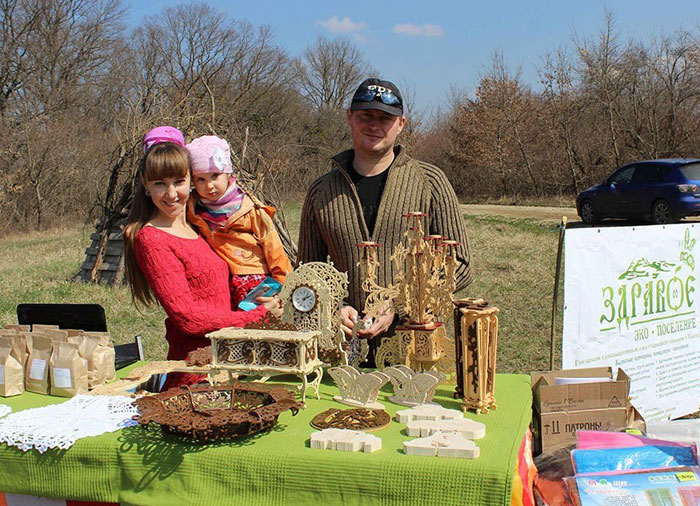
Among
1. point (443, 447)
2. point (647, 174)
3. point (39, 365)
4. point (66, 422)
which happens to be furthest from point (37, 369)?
point (647, 174)

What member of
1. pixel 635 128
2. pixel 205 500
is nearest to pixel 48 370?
pixel 205 500

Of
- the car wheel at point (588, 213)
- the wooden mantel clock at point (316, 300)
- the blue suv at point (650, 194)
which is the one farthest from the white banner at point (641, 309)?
the car wheel at point (588, 213)

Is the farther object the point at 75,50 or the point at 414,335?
the point at 75,50

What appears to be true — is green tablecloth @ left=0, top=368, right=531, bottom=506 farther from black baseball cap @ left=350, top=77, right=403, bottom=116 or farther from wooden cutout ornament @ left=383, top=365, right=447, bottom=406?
black baseball cap @ left=350, top=77, right=403, bottom=116

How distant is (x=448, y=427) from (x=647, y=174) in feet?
42.5

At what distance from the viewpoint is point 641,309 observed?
134 inches

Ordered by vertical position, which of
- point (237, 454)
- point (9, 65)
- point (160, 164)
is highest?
point (9, 65)

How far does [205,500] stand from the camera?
1639 millimetres

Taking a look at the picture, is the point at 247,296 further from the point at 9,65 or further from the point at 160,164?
the point at 9,65

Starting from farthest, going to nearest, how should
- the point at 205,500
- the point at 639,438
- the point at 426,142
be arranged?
the point at 426,142 → the point at 639,438 → the point at 205,500

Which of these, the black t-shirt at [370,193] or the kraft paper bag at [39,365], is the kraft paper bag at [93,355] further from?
the black t-shirt at [370,193]

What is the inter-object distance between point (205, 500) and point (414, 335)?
0.82 meters

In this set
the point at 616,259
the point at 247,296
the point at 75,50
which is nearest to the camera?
the point at 247,296

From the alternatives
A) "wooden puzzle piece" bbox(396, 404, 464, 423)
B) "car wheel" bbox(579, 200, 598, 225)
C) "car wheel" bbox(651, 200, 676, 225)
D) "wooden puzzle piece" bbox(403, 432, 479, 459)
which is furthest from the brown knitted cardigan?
"car wheel" bbox(579, 200, 598, 225)
